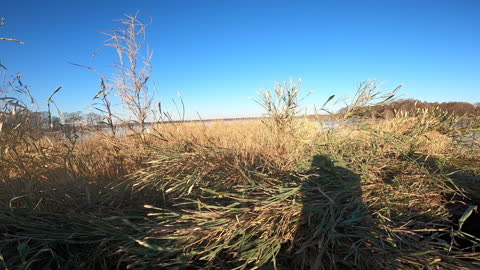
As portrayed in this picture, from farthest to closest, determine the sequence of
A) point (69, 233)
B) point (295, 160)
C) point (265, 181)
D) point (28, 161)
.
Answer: point (28, 161), point (295, 160), point (265, 181), point (69, 233)

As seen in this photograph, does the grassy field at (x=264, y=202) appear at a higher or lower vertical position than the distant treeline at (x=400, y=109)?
lower

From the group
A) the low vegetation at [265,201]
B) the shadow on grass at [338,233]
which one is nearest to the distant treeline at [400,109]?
the low vegetation at [265,201]

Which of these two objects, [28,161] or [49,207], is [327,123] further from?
[28,161]

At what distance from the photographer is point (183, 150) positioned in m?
1.81

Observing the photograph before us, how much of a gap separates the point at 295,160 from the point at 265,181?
385 mm

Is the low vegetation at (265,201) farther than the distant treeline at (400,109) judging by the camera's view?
No

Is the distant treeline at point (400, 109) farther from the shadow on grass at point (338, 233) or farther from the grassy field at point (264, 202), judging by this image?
the shadow on grass at point (338, 233)

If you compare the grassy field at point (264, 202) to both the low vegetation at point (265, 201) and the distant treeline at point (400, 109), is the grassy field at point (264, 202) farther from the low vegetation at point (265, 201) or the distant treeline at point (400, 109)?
the distant treeline at point (400, 109)

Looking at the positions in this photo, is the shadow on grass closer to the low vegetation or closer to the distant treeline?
the low vegetation

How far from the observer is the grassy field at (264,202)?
3.45 feet

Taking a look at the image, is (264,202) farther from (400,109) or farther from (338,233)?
(400,109)

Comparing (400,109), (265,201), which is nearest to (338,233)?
(265,201)

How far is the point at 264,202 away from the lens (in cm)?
119

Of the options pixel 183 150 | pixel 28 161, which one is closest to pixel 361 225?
pixel 183 150
